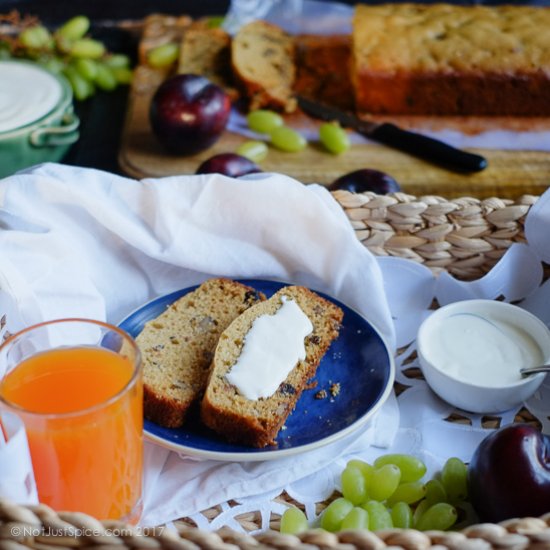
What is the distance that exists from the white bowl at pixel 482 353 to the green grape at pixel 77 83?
4.37 ft

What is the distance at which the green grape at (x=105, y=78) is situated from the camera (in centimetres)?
229

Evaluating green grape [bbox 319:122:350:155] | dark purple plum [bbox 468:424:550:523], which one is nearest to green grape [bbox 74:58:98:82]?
green grape [bbox 319:122:350:155]

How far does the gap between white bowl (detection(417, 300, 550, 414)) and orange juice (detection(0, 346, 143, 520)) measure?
1.53 feet

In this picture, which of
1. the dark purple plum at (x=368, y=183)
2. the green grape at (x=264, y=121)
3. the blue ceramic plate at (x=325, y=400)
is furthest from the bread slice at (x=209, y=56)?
the blue ceramic plate at (x=325, y=400)

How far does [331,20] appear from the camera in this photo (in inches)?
97.0

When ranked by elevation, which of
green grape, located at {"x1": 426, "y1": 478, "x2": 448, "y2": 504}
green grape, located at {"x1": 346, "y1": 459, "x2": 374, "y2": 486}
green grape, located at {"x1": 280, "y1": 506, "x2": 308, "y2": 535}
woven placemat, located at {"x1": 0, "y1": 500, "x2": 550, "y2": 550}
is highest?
woven placemat, located at {"x1": 0, "y1": 500, "x2": 550, "y2": 550}

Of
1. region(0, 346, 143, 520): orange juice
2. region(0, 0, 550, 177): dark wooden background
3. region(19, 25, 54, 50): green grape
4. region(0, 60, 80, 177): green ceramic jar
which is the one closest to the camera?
region(0, 346, 143, 520): orange juice

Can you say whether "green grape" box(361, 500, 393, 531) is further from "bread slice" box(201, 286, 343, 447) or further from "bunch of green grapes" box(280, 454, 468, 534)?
"bread slice" box(201, 286, 343, 447)

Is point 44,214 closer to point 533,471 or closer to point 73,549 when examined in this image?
point 73,549

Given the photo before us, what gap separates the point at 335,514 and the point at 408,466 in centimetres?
13

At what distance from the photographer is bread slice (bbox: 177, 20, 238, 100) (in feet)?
7.30

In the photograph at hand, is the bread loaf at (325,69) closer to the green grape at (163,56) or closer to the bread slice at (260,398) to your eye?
the green grape at (163,56)

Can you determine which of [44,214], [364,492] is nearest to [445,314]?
[364,492]

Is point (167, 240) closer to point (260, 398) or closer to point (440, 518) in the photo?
point (260, 398)
